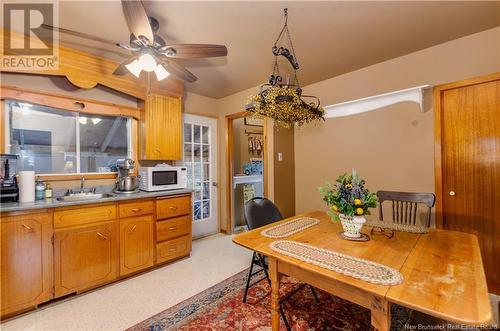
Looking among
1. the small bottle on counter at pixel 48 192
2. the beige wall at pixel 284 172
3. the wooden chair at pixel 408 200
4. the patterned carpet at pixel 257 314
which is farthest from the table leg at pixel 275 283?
the small bottle on counter at pixel 48 192

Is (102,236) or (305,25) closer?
(305,25)

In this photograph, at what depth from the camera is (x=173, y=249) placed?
278cm

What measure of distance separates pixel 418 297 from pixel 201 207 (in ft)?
11.0

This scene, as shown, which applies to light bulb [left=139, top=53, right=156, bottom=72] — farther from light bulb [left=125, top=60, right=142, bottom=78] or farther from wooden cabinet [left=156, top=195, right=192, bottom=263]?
wooden cabinet [left=156, top=195, right=192, bottom=263]

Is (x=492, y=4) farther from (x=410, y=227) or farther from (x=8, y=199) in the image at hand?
(x=8, y=199)

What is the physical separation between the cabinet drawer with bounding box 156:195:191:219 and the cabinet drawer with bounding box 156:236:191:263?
330mm

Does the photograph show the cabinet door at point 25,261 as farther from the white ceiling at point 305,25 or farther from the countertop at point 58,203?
the white ceiling at point 305,25

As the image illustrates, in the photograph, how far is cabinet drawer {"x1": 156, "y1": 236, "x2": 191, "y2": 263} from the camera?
105 inches

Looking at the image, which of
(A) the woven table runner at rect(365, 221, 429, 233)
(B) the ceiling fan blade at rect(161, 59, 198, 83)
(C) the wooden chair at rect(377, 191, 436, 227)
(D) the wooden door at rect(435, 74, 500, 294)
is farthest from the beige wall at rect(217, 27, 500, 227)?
(B) the ceiling fan blade at rect(161, 59, 198, 83)

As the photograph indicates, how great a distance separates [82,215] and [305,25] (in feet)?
8.94

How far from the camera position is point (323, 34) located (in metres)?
2.11

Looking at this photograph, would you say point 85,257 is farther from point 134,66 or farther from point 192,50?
point 192,50

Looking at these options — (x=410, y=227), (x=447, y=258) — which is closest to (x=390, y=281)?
(x=447, y=258)

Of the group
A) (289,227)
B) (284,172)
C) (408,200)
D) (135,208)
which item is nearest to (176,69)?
(135,208)
